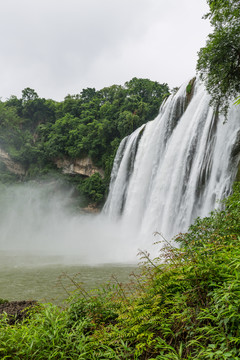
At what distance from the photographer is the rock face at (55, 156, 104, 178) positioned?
31.1 meters

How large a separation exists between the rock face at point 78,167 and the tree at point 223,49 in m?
21.4

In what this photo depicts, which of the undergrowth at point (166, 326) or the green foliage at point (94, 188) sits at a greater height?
the green foliage at point (94, 188)

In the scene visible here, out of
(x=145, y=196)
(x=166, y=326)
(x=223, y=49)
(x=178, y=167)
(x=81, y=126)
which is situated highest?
(x=81, y=126)

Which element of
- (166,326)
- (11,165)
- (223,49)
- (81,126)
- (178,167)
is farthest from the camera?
(11,165)

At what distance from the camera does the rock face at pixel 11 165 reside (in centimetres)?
3297

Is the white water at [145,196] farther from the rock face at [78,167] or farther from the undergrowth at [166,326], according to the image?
the undergrowth at [166,326]

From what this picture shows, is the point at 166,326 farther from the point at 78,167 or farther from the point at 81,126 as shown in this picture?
the point at 81,126

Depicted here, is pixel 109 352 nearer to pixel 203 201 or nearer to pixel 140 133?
pixel 203 201

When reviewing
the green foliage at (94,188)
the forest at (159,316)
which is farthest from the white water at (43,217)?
the forest at (159,316)

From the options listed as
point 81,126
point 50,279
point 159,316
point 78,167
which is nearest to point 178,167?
point 50,279

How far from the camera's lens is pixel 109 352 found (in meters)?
2.54

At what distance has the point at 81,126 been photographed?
3284 cm

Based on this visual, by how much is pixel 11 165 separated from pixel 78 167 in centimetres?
914

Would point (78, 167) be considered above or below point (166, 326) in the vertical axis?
above
